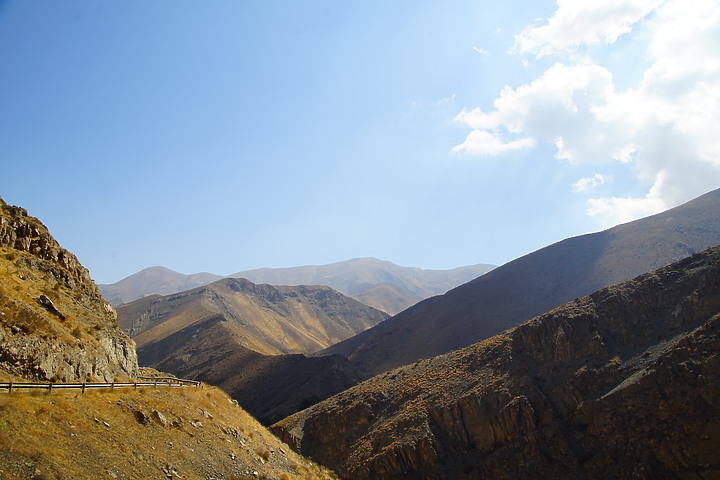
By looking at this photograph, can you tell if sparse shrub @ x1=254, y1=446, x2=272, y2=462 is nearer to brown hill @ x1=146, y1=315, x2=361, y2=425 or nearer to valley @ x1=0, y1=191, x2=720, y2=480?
Result: valley @ x1=0, y1=191, x2=720, y2=480

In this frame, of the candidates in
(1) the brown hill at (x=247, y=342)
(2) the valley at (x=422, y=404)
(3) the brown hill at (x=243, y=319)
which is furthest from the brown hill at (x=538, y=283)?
(2) the valley at (x=422, y=404)

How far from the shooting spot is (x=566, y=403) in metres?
36.1

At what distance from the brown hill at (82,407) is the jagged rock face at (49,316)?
61 mm

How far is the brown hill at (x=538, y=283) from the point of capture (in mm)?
104125

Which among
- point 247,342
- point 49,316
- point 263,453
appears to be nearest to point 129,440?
point 263,453

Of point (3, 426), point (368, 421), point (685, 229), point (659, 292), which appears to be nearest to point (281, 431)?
point (368, 421)

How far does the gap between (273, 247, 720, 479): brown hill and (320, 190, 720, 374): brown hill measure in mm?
55184

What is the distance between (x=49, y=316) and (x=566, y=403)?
36.8 m

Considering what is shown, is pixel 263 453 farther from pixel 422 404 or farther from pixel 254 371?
pixel 254 371

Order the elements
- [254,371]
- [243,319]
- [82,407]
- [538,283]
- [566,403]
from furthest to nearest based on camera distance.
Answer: [243,319] → [538,283] → [254,371] → [566,403] → [82,407]

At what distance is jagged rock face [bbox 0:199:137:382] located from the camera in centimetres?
1872

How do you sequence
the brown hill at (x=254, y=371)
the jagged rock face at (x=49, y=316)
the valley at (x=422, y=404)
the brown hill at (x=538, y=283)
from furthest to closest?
1. the brown hill at (x=538, y=283)
2. the brown hill at (x=254, y=371)
3. the jagged rock face at (x=49, y=316)
4. the valley at (x=422, y=404)

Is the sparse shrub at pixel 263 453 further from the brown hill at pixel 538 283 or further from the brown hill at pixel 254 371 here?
the brown hill at pixel 538 283

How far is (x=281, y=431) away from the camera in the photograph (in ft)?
153
